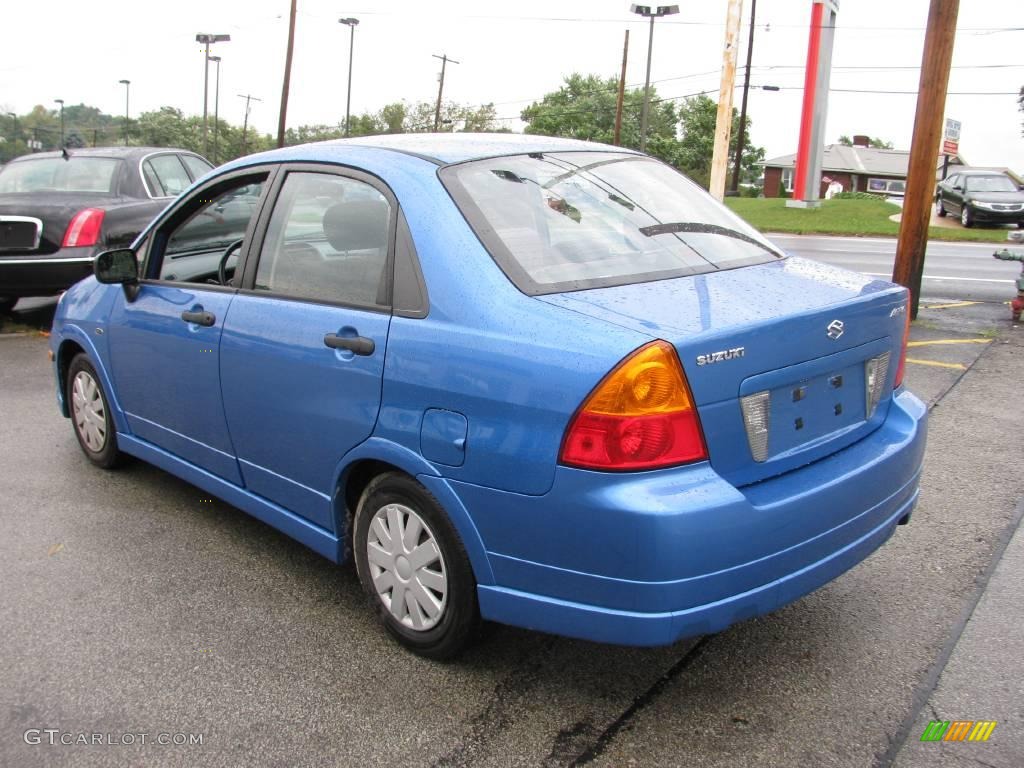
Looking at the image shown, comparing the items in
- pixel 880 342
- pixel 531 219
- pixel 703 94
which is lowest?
pixel 880 342

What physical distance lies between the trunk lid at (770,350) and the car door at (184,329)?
5.73ft

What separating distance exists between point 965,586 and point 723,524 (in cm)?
171

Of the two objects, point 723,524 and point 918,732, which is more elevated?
point 723,524

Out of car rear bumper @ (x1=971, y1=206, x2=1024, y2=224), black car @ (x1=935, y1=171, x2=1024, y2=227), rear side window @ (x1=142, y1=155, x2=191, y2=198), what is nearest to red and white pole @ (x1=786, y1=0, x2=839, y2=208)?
black car @ (x1=935, y1=171, x2=1024, y2=227)

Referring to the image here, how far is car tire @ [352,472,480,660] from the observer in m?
2.86

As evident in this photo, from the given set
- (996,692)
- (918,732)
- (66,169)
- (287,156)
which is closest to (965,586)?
(996,692)

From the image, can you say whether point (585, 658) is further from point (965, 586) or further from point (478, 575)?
point (965, 586)

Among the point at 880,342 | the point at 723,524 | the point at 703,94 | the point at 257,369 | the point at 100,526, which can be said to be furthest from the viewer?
the point at 703,94

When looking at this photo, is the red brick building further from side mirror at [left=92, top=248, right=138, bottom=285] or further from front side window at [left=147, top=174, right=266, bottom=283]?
side mirror at [left=92, top=248, right=138, bottom=285]

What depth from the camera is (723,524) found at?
8.02 feet

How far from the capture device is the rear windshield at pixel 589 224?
116 inches

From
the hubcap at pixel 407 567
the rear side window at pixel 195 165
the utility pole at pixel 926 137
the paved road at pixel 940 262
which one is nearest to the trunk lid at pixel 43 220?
the rear side window at pixel 195 165

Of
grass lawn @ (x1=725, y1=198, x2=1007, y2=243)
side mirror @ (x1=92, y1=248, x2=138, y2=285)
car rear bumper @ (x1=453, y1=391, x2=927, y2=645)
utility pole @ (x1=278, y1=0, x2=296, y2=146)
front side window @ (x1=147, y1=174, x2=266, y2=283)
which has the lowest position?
car rear bumper @ (x1=453, y1=391, x2=927, y2=645)

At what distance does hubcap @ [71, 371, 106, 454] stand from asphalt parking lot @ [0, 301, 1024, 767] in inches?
26.7
